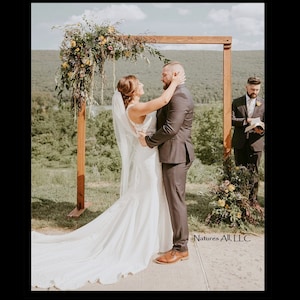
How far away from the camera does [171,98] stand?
464 centimetres

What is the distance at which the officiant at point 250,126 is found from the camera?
6434 mm

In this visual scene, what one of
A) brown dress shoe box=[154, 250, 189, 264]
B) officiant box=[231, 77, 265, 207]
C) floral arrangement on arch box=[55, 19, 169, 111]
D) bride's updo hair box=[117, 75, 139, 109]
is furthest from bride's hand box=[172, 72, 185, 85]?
officiant box=[231, 77, 265, 207]

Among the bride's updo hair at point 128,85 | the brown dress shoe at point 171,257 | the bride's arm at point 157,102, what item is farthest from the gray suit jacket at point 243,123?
the brown dress shoe at point 171,257

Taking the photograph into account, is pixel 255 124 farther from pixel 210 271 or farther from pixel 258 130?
pixel 210 271

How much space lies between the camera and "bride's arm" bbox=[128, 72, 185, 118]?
4586 mm

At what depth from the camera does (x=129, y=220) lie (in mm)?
4953

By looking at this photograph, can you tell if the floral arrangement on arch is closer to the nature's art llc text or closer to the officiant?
the officiant

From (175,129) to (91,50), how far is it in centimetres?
210

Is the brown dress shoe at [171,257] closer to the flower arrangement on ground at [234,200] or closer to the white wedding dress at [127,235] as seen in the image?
the white wedding dress at [127,235]

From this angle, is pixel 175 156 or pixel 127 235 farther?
pixel 127 235

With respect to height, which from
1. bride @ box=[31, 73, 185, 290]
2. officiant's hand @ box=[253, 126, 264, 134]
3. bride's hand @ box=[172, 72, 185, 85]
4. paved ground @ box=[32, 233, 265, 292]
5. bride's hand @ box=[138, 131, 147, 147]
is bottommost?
paved ground @ box=[32, 233, 265, 292]

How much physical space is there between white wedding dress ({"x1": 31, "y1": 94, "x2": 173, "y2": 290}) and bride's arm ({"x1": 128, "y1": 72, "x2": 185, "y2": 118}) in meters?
0.20

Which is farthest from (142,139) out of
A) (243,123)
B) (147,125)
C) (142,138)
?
(243,123)

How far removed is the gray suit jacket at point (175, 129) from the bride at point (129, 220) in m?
0.11
